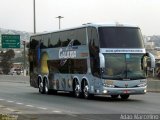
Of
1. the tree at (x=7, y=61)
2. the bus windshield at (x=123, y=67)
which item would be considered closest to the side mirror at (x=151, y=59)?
the bus windshield at (x=123, y=67)

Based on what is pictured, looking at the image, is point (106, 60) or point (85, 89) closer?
point (106, 60)

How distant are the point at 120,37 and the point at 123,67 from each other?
1405 millimetres

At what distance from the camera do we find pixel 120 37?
83.4 feet

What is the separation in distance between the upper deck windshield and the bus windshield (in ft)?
1.63

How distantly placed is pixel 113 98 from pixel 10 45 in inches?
1621

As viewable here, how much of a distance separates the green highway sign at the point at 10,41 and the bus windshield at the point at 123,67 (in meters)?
43.5

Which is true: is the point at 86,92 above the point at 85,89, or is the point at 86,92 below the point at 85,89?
below

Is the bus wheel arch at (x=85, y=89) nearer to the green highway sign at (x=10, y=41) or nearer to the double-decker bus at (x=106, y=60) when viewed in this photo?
the double-decker bus at (x=106, y=60)

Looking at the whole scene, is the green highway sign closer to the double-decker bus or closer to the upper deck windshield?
the double-decker bus

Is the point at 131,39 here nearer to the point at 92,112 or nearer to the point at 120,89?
the point at 120,89

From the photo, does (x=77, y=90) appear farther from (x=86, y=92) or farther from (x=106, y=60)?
(x=106, y=60)

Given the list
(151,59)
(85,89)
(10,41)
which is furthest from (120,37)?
(10,41)

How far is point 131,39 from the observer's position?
2566 centimetres

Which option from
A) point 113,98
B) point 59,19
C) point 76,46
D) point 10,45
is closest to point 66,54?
point 76,46
